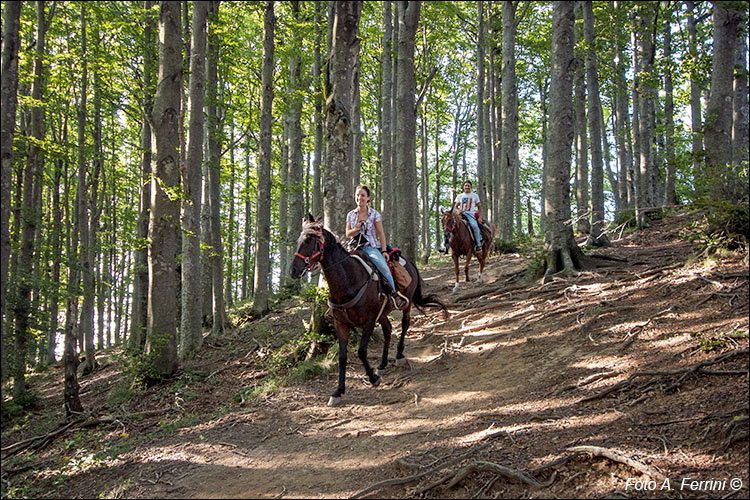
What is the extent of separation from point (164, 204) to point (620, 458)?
9.04 meters

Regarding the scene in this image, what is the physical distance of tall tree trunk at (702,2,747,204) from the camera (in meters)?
6.92

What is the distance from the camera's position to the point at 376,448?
5.00m

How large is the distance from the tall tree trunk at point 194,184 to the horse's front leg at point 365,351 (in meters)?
5.78

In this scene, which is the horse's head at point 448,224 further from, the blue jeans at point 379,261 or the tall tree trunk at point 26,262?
the tall tree trunk at point 26,262

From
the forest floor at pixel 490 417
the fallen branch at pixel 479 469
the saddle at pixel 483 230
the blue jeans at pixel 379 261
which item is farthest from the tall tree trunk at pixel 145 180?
the fallen branch at pixel 479 469

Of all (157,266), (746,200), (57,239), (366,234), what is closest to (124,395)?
(157,266)

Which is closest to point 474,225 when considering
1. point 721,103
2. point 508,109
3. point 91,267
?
point 721,103

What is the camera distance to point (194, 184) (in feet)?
36.1

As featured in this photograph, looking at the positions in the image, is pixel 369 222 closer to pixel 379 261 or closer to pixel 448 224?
pixel 379 261

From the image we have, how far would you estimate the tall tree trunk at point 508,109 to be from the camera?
17.2 meters

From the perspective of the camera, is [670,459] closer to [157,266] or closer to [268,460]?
[268,460]

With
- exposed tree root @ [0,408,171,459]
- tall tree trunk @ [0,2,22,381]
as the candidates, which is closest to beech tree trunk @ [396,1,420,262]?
exposed tree root @ [0,408,171,459]

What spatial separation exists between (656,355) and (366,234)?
4590 mm

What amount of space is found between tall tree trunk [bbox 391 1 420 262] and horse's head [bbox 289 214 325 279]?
19.6 feet
